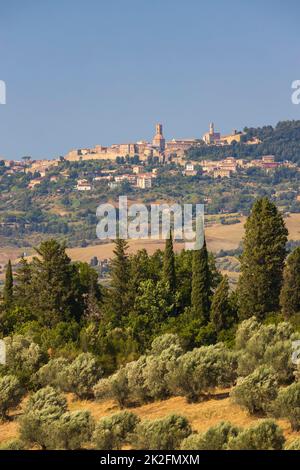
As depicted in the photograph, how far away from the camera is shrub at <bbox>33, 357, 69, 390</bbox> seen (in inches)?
1415

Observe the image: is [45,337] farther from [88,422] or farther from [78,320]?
[88,422]

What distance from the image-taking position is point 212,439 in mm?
24312

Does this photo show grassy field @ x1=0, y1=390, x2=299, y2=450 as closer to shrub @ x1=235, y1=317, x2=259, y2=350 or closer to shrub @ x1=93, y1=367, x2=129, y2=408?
shrub @ x1=93, y1=367, x2=129, y2=408

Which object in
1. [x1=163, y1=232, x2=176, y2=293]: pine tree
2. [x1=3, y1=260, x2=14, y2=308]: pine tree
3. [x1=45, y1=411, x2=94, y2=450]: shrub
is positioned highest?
[x1=163, y1=232, x2=176, y2=293]: pine tree

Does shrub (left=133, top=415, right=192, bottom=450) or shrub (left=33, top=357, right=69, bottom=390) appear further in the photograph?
shrub (left=33, top=357, right=69, bottom=390)

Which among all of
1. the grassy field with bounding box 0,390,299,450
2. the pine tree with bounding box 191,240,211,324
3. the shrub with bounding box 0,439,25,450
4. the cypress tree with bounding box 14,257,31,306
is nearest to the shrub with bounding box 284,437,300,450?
the grassy field with bounding box 0,390,299,450

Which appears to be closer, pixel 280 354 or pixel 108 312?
pixel 280 354

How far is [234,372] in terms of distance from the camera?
33125mm

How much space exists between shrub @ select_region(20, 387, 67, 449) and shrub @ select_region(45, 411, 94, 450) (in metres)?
0.32

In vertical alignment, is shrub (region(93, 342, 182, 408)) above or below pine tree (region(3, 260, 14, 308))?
below

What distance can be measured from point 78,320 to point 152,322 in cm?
433

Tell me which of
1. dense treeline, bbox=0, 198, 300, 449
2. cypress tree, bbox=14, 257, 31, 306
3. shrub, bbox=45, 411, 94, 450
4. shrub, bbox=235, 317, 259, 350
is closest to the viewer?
shrub, bbox=45, 411, 94, 450

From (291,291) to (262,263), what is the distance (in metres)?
3.58
